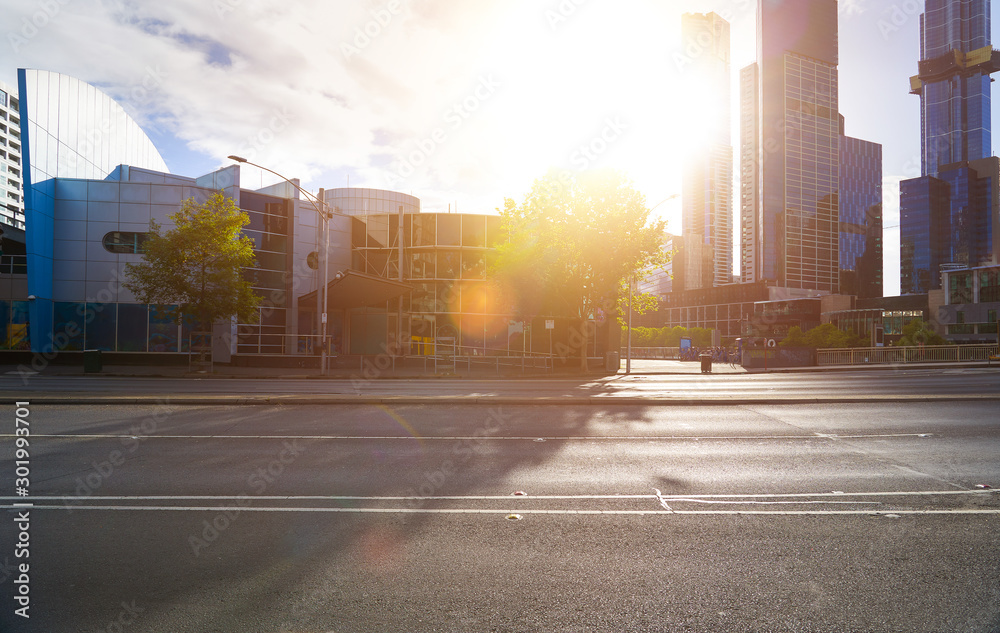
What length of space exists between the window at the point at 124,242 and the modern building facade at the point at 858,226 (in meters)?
207

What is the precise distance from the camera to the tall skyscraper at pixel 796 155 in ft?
577

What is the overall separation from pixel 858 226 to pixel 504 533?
228 meters

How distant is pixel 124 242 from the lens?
121ft

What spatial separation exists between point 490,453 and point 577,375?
70.2 ft

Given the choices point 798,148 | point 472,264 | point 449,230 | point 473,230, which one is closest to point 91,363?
point 449,230

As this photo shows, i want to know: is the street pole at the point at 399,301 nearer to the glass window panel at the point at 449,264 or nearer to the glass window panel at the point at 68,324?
the glass window panel at the point at 449,264

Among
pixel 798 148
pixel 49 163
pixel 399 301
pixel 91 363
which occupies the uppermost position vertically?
pixel 798 148

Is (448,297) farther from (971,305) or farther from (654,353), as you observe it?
(971,305)

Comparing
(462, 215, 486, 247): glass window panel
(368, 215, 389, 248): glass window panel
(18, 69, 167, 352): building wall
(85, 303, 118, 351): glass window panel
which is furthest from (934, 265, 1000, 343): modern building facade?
(18, 69, 167, 352): building wall

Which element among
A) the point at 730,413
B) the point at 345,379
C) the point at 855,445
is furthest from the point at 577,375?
→ the point at 855,445

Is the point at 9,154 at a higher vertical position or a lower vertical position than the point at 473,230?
higher

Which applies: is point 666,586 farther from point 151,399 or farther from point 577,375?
point 577,375

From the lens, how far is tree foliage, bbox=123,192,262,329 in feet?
88.1

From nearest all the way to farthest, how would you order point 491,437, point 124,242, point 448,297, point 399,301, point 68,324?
point 491,437 → point 68,324 → point 124,242 → point 399,301 → point 448,297
